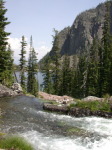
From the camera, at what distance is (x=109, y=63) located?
43875 millimetres

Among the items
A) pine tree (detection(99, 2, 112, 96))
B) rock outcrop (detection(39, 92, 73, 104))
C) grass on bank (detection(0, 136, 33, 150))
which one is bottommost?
rock outcrop (detection(39, 92, 73, 104))

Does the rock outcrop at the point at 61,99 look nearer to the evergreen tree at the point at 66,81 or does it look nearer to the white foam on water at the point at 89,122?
the white foam on water at the point at 89,122

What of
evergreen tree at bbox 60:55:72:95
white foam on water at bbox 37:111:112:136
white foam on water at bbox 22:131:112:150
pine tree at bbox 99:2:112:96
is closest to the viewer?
white foam on water at bbox 22:131:112:150

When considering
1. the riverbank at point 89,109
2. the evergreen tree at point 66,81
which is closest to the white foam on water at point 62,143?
the riverbank at point 89,109

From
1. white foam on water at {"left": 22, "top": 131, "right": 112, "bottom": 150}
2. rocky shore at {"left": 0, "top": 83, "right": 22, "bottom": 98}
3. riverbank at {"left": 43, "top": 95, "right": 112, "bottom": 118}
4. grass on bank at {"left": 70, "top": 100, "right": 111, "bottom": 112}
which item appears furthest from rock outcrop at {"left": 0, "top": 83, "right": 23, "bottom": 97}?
white foam on water at {"left": 22, "top": 131, "right": 112, "bottom": 150}

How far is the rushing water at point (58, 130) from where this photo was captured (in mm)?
11898

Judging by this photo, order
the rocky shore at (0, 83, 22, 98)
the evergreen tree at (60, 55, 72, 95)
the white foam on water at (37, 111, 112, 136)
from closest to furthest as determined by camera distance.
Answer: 1. the white foam on water at (37, 111, 112, 136)
2. the rocky shore at (0, 83, 22, 98)
3. the evergreen tree at (60, 55, 72, 95)

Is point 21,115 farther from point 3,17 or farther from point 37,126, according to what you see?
point 3,17

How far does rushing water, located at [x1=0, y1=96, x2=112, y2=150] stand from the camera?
39.0 feet

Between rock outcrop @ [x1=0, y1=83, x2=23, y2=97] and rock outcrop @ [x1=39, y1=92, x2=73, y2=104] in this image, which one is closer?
rock outcrop @ [x1=39, y1=92, x2=73, y2=104]

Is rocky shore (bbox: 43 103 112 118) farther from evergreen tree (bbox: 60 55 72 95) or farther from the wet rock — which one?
evergreen tree (bbox: 60 55 72 95)

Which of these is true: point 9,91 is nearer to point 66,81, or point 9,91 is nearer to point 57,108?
point 57,108

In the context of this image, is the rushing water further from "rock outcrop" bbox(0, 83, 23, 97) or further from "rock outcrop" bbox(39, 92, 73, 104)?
"rock outcrop" bbox(0, 83, 23, 97)

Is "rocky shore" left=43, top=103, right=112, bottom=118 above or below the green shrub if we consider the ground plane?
below
